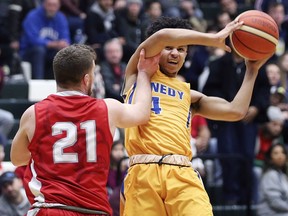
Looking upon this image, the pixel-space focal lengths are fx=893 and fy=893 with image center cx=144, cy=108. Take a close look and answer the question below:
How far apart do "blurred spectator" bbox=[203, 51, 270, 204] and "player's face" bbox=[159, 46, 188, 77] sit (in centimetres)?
525

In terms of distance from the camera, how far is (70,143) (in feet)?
20.9

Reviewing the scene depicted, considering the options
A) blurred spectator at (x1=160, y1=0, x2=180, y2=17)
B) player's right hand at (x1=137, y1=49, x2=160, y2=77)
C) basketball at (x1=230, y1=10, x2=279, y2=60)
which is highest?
basketball at (x1=230, y1=10, x2=279, y2=60)

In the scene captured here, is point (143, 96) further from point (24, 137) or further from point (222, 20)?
point (222, 20)

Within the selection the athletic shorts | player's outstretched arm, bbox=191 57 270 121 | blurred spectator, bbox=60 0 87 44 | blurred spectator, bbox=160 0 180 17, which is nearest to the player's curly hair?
player's outstretched arm, bbox=191 57 270 121

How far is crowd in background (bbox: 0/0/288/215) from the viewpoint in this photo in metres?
12.6

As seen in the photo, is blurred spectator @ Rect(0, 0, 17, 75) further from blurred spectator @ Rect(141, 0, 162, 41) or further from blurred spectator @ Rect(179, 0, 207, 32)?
blurred spectator @ Rect(179, 0, 207, 32)

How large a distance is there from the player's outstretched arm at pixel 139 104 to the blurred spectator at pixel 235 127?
5466mm

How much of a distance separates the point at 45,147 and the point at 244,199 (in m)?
6.78

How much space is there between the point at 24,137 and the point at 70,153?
1.24 feet

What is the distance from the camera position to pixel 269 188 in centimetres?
1221

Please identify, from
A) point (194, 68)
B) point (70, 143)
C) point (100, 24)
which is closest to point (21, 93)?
point (100, 24)

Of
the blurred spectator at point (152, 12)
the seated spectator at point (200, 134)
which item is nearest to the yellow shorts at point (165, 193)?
the seated spectator at point (200, 134)

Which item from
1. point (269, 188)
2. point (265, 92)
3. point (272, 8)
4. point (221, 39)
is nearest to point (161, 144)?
point (221, 39)

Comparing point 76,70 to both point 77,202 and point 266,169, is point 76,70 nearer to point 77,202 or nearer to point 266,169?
point 77,202
